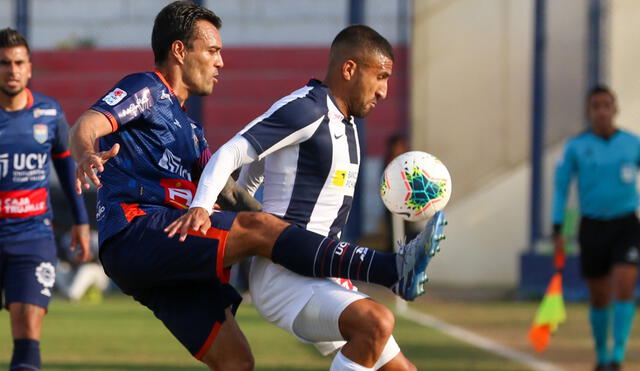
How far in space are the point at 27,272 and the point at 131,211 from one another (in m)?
2.12

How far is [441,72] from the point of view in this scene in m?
21.6

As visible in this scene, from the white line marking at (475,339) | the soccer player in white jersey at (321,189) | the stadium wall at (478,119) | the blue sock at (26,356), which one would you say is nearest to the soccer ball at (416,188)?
the soccer player in white jersey at (321,189)

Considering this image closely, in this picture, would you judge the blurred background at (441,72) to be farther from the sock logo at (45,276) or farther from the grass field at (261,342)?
the sock logo at (45,276)

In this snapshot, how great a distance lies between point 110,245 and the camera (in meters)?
5.38

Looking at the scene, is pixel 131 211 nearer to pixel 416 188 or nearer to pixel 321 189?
pixel 321 189

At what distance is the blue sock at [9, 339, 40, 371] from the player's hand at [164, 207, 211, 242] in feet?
7.28

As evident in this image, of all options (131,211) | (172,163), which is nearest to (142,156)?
(172,163)

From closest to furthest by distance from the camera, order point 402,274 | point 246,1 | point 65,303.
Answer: point 402,274
point 65,303
point 246,1

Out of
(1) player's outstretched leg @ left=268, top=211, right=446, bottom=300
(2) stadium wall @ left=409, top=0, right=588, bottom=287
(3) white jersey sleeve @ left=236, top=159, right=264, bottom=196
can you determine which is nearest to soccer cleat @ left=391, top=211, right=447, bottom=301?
(1) player's outstretched leg @ left=268, top=211, right=446, bottom=300

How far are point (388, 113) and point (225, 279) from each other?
667 inches

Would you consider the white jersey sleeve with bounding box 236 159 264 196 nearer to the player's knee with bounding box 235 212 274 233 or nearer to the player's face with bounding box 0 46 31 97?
the player's knee with bounding box 235 212 274 233

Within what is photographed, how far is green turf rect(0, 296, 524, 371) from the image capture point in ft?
31.9

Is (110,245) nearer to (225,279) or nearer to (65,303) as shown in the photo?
(225,279)

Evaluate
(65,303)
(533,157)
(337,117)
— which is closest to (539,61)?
(533,157)
